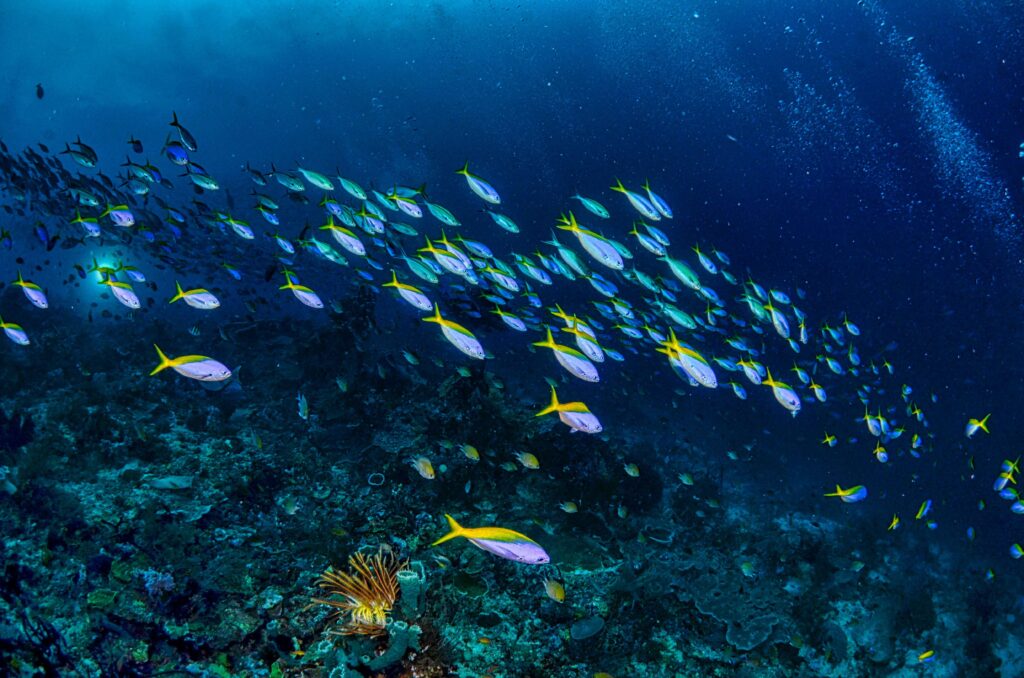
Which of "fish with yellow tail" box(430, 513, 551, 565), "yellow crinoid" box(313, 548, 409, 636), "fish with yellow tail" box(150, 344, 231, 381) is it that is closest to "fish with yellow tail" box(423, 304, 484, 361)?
"fish with yellow tail" box(430, 513, 551, 565)

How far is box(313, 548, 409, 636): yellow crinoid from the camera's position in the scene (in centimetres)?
392

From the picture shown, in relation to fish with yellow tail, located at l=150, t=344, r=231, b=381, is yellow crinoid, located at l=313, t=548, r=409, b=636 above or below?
below

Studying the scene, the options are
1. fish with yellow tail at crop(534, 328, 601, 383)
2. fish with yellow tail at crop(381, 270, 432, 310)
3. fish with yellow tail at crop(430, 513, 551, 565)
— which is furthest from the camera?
fish with yellow tail at crop(381, 270, 432, 310)

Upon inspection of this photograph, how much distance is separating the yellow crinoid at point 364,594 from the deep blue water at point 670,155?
240 cm

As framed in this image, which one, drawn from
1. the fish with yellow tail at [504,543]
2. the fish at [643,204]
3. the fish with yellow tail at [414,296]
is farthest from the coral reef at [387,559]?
the fish at [643,204]

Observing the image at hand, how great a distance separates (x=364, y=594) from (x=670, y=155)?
189 ft

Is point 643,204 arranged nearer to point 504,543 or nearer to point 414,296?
point 414,296

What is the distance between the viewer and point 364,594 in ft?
14.0

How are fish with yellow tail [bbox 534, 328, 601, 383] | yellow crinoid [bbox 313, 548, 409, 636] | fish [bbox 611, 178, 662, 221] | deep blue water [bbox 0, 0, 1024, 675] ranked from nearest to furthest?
yellow crinoid [bbox 313, 548, 409, 636] → fish with yellow tail [bbox 534, 328, 601, 383] → fish [bbox 611, 178, 662, 221] → deep blue water [bbox 0, 0, 1024, 675]

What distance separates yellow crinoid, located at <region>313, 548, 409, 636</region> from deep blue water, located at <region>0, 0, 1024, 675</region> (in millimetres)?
2405

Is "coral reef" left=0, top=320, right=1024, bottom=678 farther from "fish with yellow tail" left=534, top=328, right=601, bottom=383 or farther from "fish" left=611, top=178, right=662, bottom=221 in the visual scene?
"fish" left=611, top=178, right=662, bottom=221

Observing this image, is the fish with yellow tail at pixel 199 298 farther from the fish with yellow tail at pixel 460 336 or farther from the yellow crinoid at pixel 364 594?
the yellow crinoid at pixel 364 594

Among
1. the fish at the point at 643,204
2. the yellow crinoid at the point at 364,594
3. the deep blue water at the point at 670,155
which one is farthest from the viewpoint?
the deep blue water at the point at 670,155

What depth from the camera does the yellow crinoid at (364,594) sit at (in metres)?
3.92
